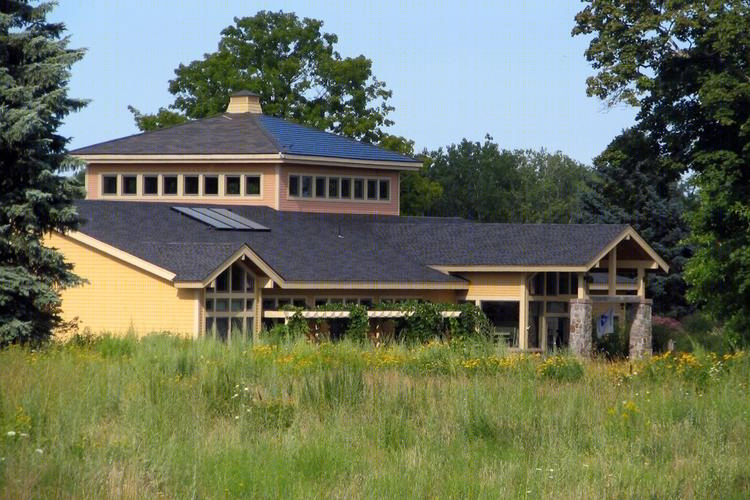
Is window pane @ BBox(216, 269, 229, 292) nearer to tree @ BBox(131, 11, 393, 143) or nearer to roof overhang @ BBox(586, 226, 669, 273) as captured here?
roof overhang @ BBox(586, 226, 669, 273)

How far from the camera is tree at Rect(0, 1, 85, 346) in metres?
26.3

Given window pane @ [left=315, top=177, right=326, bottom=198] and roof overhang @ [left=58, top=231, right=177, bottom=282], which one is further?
window pane @ [left=315, top=177, right=326, bottom=198]

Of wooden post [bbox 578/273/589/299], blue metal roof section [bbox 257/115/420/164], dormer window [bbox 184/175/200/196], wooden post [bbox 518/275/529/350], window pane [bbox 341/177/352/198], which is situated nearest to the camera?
wooden post [bbox 518/275/529/350]

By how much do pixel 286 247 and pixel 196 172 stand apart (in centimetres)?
848

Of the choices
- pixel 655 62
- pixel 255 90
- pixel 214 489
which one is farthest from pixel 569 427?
pixel 255 90

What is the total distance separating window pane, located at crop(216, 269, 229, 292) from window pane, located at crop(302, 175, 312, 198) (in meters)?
12.1

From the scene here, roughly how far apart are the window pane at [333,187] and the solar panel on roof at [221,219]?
5.80 m

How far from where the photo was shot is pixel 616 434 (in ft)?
54.1

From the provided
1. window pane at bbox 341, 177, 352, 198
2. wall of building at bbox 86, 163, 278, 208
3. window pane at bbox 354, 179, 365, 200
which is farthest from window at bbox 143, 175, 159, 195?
window pane at bbox 354, 179, 365, 200

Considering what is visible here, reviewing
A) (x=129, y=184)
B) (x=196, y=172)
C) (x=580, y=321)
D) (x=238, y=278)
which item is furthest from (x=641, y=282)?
(x=129, y=184)

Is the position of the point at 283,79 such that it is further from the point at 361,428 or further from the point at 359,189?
the point at 361,428

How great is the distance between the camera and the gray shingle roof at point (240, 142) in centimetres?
4994

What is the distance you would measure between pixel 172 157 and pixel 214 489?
3734cm

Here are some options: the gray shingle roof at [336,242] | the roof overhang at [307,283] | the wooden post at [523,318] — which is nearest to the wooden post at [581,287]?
the gray shingle roof at [336,242]
